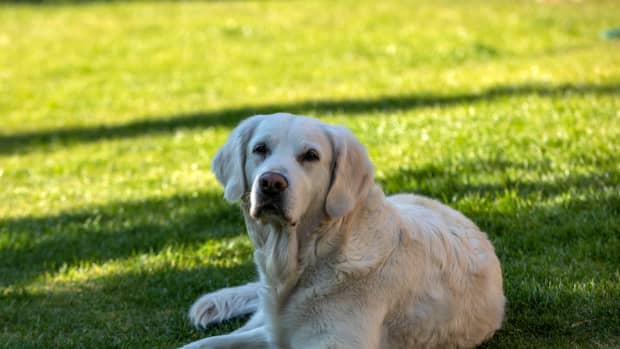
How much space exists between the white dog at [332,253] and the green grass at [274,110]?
1.86 ft

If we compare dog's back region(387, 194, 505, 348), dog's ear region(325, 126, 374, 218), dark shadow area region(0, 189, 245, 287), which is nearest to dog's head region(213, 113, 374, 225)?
dog's ear region(325, 126, 374, 218)

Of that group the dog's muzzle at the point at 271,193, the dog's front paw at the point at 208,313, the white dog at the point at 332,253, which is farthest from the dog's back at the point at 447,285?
the dog's front paw at the point at 208,313

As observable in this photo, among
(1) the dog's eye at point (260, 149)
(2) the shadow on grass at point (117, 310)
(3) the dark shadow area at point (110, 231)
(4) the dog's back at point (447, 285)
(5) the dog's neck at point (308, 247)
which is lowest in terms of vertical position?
(3) the dark shadow area at point (110, 231)

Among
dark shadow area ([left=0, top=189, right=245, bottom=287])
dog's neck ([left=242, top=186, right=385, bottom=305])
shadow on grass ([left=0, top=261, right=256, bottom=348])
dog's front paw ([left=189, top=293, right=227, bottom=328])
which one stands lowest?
dark shadow area ([left=0, top=189, right=245, bottom=287])

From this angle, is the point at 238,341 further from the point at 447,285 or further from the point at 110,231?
the point at 110,231

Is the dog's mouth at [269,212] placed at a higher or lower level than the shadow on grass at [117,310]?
higher

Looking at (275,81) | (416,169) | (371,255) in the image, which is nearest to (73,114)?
(275,81)

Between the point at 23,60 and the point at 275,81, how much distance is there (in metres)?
5.96

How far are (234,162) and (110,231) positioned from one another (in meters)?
3.32

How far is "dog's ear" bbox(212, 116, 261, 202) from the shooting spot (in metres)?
4.50

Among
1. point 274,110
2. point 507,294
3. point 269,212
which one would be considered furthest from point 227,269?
point 274,110

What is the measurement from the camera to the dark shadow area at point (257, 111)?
10.3 m

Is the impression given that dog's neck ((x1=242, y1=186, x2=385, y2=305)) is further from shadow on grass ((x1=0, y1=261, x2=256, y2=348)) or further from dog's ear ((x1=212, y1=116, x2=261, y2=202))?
shadow on grass ((x1=0, y1=261, x2=256, y2=348))

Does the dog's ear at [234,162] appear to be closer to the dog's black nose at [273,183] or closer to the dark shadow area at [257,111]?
the dog's black nose at [273,183]
